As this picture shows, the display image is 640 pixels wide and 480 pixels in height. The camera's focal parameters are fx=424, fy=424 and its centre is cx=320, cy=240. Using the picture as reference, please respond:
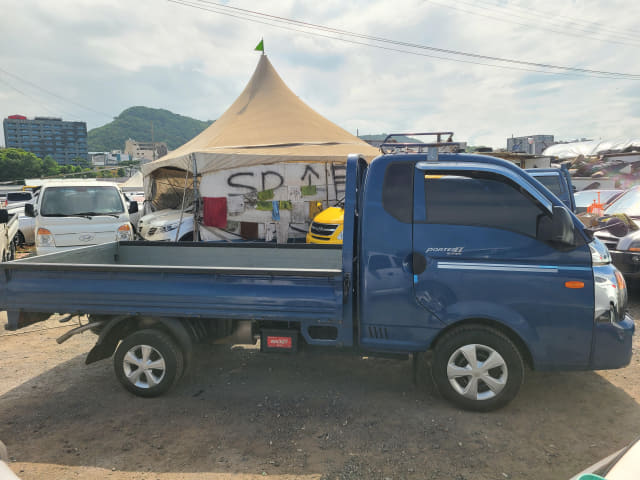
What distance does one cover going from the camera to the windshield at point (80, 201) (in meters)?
8.46

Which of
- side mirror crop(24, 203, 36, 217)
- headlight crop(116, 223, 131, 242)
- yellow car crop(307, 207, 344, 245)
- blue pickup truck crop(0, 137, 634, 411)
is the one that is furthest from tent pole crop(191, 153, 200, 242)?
blue pickup truck crop(0, 137, 634, 411)

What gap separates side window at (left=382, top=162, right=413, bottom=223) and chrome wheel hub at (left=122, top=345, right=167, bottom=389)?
2.41 metres

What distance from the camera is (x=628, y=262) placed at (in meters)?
6.20

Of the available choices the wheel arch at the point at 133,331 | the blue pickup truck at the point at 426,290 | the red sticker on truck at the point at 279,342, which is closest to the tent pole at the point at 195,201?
the wheel arch at the point at 133,331

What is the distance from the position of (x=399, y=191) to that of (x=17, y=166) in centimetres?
8674

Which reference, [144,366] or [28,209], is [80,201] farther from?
[144,366]

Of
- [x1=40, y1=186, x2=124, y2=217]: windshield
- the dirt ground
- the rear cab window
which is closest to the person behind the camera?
the dirt ground

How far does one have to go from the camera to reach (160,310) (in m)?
3.64

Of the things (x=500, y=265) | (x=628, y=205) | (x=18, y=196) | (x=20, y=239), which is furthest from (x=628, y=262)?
(x=18, y=196)

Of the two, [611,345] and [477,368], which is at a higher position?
[611,345]

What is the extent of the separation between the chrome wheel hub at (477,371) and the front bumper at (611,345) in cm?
68

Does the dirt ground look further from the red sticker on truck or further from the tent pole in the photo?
the tent pole

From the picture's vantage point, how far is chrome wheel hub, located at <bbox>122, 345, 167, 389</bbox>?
12.5 feet

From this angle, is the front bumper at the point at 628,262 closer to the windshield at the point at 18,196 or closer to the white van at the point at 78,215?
the white van at the point at 78,215
